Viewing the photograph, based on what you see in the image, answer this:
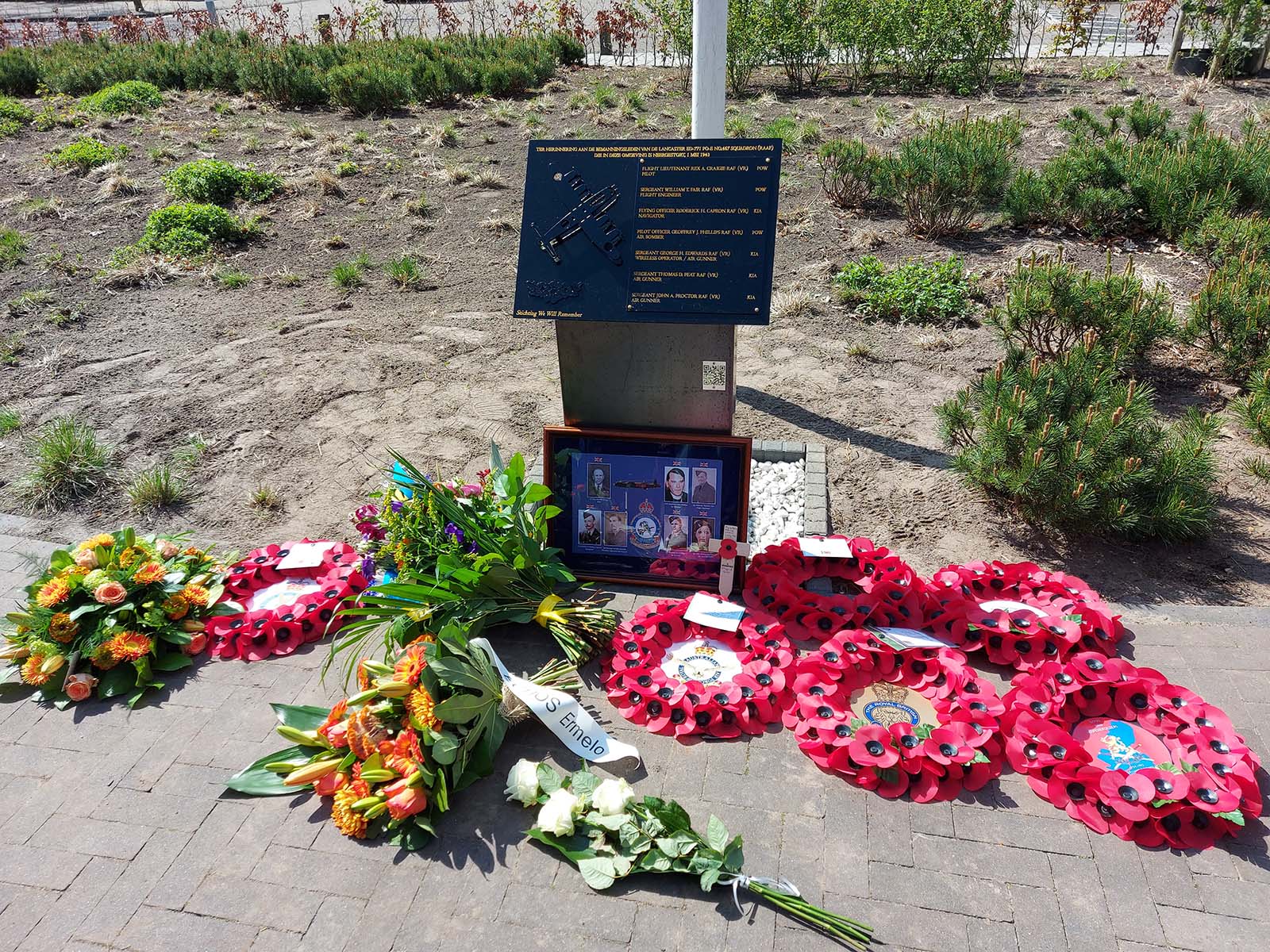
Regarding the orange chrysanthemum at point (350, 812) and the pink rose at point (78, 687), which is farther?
the pink rose at point (78, 687)

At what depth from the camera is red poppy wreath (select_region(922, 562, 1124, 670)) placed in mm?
3613

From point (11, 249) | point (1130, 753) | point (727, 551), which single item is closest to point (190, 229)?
point (11, 249)

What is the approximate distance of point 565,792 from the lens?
295 cm

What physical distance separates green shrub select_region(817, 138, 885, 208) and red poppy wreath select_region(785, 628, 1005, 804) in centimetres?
588

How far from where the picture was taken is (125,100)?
42.1 ft

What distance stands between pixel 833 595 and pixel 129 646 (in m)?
3.03

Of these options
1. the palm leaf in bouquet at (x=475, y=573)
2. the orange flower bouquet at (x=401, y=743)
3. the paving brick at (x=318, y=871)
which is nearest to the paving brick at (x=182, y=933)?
the paving brick at (x=318, y=871)

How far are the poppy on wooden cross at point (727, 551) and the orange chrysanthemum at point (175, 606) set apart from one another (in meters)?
2.35

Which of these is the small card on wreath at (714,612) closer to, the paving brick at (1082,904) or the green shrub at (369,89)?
the paving brick at (1082,904)

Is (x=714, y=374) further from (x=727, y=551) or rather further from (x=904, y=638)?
(x=904, y=638)

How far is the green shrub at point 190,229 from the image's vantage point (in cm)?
824

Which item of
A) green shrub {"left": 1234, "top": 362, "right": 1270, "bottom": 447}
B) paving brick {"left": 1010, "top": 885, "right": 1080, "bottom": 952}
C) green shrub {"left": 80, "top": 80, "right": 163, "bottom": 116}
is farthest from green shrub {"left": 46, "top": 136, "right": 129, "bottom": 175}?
paving brick {"left": 1010, "top": 885, "right": 1080, "bottom": 952}

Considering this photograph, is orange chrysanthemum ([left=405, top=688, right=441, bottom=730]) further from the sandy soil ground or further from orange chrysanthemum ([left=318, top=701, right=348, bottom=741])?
the sandy soil ground

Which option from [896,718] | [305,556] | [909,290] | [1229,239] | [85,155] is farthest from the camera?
[85,155]
